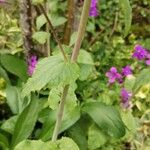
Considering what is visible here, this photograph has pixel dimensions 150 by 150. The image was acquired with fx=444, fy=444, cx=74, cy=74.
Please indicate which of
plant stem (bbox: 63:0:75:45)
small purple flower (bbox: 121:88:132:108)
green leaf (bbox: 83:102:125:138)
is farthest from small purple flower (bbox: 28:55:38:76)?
small purple flower (bbox: 121:88:132:108)

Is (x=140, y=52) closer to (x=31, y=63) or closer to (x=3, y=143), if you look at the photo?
(x=31, y=63)

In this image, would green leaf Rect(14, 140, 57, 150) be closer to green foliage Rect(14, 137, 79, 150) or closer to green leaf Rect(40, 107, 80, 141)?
green foliage Rect(14, 137, 79, 150)

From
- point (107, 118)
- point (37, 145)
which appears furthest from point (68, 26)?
point (37, 145)

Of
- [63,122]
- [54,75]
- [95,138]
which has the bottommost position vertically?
[95,138]

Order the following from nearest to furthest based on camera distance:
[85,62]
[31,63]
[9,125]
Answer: [85,62] < [9,125] < [31,63]

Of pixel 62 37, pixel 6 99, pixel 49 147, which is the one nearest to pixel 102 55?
pixel 62 37

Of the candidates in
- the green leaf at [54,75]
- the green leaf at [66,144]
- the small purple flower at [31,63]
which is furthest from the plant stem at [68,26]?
the green leaf at [54,75]
